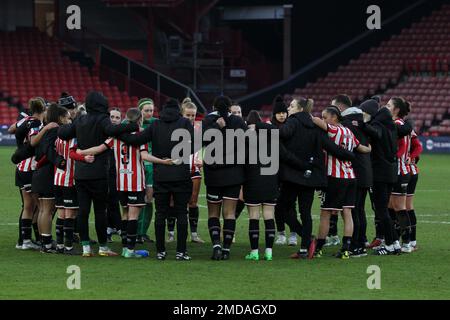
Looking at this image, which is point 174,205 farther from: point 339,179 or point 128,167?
point 339,179

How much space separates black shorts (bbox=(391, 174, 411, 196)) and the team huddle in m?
0.18

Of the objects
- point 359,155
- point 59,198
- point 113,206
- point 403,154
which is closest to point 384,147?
point 359,155

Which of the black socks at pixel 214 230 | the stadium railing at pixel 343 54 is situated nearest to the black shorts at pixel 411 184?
the black socks at pixel 214 230

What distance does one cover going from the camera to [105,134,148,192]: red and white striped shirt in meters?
13.3

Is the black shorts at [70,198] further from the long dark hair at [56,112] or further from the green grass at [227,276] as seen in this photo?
the long dark hair at [56,112]

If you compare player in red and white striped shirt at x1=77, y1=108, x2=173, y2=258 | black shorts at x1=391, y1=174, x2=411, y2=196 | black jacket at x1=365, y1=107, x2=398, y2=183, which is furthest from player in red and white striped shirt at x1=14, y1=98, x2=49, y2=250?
black shorts at x1=391, y1=174, x2=411, y2=196

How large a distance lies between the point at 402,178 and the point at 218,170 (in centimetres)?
266

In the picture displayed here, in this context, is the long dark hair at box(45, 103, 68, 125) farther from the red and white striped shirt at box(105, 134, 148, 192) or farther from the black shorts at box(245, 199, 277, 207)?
the black shorts at box(245, 199, 277, 207)

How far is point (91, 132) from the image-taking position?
1328 cm

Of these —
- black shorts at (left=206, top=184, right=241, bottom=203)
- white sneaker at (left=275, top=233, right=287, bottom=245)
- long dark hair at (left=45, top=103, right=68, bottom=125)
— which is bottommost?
white sneaker at (left=275, top=233, right=287, bottom=245)

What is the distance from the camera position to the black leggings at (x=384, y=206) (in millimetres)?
13703

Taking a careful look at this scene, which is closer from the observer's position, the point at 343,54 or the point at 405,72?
the point at 405,72

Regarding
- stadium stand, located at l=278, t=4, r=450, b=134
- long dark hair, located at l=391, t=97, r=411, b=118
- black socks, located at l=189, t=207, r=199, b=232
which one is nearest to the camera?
long dark hair, located at l=391, t=97, r=411, b=118

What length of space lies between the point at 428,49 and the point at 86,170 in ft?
108
